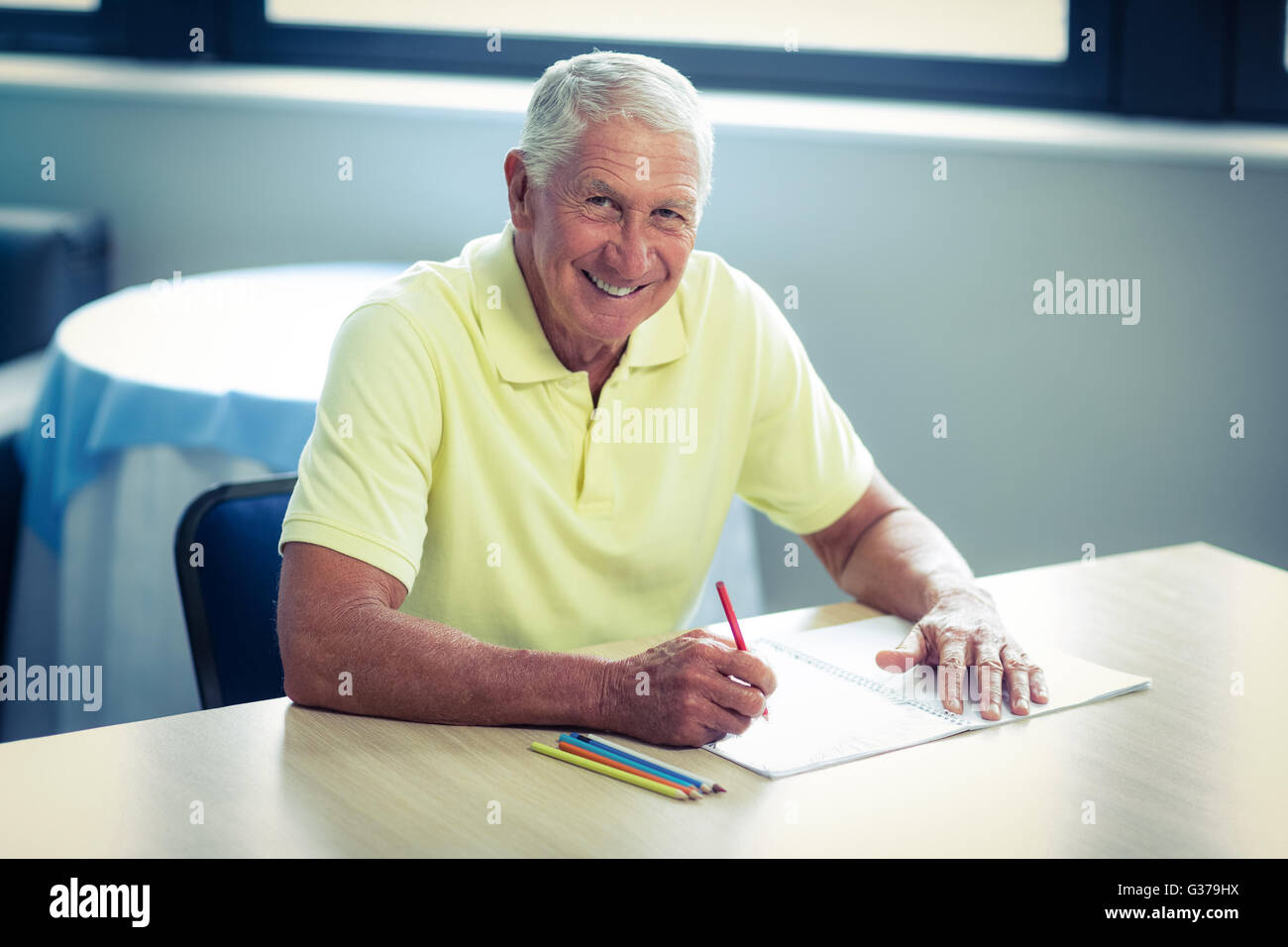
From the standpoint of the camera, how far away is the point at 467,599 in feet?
4.97

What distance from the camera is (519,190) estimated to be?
1520 mm

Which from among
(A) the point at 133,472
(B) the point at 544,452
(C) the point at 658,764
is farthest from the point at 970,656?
(A) the point at 133,472

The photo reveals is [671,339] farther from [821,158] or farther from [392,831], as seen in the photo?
[821,158]

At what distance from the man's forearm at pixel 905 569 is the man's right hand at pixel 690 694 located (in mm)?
382

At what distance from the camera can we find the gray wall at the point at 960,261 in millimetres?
2867

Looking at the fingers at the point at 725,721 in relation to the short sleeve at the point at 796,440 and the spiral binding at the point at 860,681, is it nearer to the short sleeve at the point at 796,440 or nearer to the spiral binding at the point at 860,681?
the spiral binding at the point at 860,681

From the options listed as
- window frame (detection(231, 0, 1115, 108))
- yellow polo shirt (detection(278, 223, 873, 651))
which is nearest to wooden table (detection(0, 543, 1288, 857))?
yellow polo shirt (detection(278, 223, 873, 651))

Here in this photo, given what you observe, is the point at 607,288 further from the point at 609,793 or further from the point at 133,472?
the point at 133,472

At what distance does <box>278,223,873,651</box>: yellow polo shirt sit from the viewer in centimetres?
136

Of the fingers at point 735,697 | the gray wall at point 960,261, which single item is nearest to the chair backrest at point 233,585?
the fingers at point 735,697

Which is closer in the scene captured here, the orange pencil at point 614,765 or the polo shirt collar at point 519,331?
the orange pencil at point 614,765

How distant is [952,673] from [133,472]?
5.00 ft

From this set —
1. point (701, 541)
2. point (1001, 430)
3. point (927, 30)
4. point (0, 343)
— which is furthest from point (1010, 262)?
point (0, 343)

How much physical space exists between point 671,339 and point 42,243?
2.25 metres
